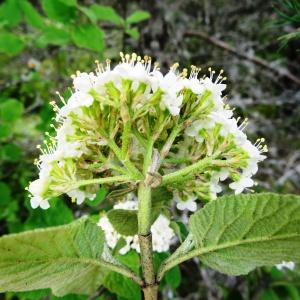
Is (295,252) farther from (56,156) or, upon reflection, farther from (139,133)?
(56,156)

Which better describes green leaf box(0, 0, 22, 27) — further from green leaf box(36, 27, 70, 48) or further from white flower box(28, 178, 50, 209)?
white flower box(28, 178, 50, 209)

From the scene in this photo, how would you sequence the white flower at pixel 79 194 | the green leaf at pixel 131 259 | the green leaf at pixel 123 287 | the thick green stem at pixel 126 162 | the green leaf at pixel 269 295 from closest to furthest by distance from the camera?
the thick green stem at pixel 126 162 < the white flower at pixel 79 194 < the green leaf at pixel 123 287 < the green leaf at pixel 131 259 < the green leaf at pixel 269 295

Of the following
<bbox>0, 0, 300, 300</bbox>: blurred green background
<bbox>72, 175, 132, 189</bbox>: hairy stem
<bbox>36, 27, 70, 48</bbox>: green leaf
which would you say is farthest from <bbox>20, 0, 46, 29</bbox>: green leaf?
<bbox>72, 175, 132, 189</bbox>: hairy stem

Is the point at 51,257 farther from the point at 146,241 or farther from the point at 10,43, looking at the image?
the point at 10,43

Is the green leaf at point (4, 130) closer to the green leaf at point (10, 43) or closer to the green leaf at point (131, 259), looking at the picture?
the green leaf at point (10, 43)

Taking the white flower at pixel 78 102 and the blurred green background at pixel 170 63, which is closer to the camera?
the white flower at pixel 78 102

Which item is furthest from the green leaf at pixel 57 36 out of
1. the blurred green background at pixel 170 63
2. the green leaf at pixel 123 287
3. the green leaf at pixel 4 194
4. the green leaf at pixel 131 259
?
the green leaf at pixel 123 287

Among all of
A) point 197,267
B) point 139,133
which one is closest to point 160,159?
point 139,133
